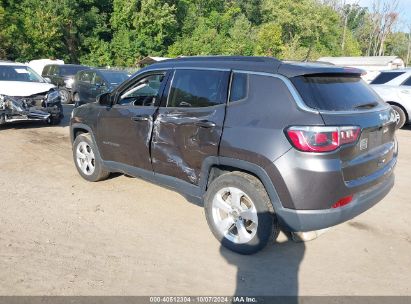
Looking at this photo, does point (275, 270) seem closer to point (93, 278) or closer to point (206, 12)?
point (93, 278)

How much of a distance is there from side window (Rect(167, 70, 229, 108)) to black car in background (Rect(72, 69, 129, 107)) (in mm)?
8505

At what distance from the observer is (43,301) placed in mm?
2812

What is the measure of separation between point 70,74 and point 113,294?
15.3 m

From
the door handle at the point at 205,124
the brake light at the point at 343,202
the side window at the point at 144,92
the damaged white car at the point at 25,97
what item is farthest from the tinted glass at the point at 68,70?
the brake light at the point at 343,202

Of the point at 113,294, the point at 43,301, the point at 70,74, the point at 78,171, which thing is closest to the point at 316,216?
the point at 113,294

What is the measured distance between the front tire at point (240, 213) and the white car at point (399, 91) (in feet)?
26.1

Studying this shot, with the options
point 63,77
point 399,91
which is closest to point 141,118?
point 399,91

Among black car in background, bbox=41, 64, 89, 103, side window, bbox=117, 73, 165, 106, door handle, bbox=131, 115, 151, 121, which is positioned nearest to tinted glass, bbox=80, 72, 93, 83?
black car in background, bbox=41, 64, 89, 103

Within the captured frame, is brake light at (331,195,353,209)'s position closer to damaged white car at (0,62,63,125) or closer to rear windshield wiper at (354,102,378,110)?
rear windshield wiper at (354,102,378,110)

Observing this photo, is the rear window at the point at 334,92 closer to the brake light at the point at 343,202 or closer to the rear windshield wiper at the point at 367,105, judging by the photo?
the rear windshield wiper at the point at 367,105

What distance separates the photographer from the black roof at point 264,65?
328 cm

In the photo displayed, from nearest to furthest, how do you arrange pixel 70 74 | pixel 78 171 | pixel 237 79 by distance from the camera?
pixel 237 79 → pixel 78 171 → pixel 70 74

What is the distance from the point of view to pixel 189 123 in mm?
3762

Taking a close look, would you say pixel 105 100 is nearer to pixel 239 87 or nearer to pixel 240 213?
pixel 239 87
